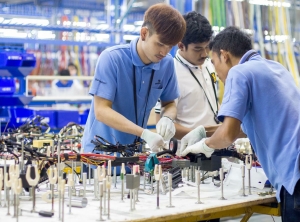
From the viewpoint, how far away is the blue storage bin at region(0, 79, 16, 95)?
488cm

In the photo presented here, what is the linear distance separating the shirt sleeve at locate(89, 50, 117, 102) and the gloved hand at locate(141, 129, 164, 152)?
11.0 inches

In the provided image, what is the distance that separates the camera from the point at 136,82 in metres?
2.85

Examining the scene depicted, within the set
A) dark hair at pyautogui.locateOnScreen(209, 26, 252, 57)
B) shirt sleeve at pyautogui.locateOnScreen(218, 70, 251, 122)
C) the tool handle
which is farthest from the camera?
dark hair at pyautogui.locateOnScreen(209, 26, 252, 57)

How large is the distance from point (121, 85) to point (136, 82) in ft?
0.29

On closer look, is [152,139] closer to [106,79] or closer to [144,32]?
[106,79]

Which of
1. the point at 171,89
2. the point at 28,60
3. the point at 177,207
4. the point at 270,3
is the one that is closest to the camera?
the point at 177,207

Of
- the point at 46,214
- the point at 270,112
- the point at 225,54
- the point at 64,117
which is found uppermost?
the point at 225,54

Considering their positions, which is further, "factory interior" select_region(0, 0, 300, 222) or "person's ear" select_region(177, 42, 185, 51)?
"person's ear" select_region(177, 42, 185, 51)

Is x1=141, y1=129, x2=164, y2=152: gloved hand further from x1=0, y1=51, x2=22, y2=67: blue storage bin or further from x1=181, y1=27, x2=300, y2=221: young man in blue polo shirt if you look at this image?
x1=0, y1=51, x2=22, y2=67: blue storage bin

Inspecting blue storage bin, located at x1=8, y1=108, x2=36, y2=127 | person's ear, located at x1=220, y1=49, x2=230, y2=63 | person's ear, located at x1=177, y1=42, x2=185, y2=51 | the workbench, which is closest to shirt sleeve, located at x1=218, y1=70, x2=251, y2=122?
person's ear, located at x1=220, y1=49, x2=230, y2=63

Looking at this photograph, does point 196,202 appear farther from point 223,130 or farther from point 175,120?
point 175,120

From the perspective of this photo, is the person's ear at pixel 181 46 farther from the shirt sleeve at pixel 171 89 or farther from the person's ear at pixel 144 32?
the person's ear at pixel 144 32

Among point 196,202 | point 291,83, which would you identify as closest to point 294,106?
point 291,83

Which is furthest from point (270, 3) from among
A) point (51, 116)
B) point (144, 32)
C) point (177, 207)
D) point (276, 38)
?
point (177, 207)
